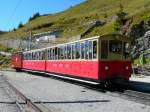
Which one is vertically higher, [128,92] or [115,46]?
[115,46]

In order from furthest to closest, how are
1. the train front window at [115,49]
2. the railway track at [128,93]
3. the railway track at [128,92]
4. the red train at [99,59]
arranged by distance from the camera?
the train front window at [115,49] → the red train at [99,59] → the railway track at [128,92] → the railway track at [128,93]

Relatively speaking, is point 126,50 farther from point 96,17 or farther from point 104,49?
point 96,17

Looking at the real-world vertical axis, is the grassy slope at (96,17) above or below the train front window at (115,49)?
above

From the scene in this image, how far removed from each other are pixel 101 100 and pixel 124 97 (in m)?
1.40

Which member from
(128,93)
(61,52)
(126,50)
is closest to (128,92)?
(128,93)

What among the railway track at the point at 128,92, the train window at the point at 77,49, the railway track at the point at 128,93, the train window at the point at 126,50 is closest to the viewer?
the railway track at the point at 128,93

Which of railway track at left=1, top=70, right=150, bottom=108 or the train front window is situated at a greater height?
the train front window

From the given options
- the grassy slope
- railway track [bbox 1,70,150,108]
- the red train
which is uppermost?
the grassy slope

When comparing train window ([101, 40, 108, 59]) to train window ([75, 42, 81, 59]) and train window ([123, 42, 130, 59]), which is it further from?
train window ([75, 42, 81, 59])

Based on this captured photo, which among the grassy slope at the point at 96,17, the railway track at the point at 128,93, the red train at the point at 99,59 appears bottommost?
the railway track at the point at 128,93

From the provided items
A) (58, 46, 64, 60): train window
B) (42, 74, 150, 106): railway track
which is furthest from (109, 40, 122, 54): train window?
(58, 46, 64, 60): train window

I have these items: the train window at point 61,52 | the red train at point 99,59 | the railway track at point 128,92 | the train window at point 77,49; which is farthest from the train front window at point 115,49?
the train window at point 61,52

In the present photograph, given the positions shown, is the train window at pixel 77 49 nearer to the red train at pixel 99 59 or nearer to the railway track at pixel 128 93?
the red train at pixel 99 59

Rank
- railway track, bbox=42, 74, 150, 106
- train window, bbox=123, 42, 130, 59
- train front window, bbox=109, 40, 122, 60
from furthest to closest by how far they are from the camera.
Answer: train window, bbox=123, 42, 130, 59 → train front window, bbox=109, 40, 122, 60 → railway track, bbox=42, 74, 150, 106
